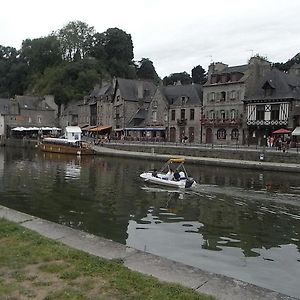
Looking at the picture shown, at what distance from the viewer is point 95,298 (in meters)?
6.83

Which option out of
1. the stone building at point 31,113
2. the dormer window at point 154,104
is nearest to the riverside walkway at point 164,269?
the dormer window at point 154,104

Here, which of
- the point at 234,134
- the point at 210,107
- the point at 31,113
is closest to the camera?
the point at 234,134

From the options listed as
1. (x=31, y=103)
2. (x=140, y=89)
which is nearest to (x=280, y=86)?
(x=140, y=89)

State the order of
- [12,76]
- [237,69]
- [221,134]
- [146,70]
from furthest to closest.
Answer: [12,76], [146,70], [237,69], [221,134]

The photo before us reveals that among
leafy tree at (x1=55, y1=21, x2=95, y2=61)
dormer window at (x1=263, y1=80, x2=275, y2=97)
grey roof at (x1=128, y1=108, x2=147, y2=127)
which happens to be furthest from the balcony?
leafy tree at (x1=55, y1=21, x2=95, y2=61)

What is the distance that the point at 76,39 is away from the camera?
114312mm

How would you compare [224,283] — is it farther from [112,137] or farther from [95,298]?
[112,137]

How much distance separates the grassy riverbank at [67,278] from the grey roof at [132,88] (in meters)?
68.9

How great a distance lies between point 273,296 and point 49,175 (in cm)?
3004

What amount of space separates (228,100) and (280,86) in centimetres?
856

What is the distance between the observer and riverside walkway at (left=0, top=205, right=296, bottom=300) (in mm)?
7301

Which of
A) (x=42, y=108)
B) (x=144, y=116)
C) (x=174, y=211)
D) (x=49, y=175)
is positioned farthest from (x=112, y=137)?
(x=174, y=211)

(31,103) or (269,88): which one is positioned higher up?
(31,103)

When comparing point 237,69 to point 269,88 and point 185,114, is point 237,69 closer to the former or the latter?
point 269,88
